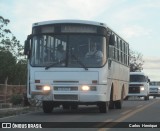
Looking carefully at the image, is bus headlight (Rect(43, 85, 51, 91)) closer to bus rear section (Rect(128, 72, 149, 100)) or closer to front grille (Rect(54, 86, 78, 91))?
front grille (Rect(54, 86, 78, 91))

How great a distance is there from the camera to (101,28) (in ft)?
67.4

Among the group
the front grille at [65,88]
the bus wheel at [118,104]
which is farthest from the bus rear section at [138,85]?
the front grille at [65,88]

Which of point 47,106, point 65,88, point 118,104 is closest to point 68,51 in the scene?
point 65,88

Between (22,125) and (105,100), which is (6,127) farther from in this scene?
(105,100)

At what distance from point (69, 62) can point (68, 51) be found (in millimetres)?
423

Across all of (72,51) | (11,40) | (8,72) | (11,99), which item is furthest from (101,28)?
(11,40)

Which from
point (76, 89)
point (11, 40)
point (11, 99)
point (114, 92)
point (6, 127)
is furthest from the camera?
point (11, 40)

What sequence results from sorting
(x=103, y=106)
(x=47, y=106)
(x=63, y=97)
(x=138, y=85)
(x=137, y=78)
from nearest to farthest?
(x=63, y=97) → (x=103, y=106) → (x=47, y=106) → (x=137, y=78) → (x=138, y=85)

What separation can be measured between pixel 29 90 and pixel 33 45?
A: 5.69 feet

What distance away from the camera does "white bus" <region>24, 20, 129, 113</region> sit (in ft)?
65.7

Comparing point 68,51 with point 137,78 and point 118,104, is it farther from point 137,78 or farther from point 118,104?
point 137,78

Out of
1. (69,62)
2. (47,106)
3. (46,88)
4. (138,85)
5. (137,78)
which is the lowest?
(47,106)

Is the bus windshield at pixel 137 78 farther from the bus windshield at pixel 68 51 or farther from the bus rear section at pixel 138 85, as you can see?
the bus windshield at pixel 68 51

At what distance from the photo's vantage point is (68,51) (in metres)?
20.3
